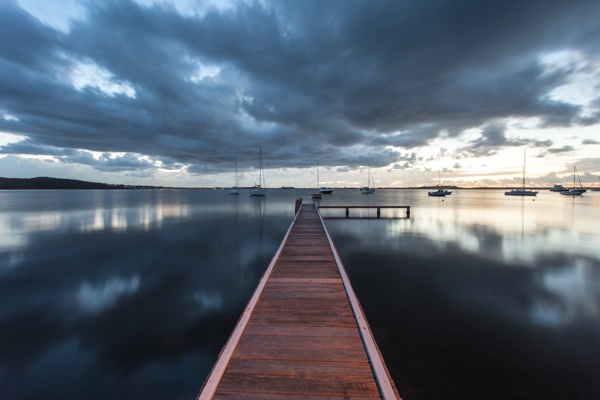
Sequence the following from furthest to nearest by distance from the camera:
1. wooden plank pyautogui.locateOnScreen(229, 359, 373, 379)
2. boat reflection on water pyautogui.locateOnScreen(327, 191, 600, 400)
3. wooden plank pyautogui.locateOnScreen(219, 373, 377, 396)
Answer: boat reflection on water pyautogui.locateOnScreen(327, 191, 600, 400), wooden plank pyautogui.locateOnScreen(229, 359, 373, 379), wooden plank pyautogui.locateOnScreen(219, 373, 377, 396)

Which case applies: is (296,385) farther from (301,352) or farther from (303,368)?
(301,352)

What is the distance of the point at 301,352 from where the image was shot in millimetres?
3965

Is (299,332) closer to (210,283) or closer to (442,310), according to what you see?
(442,310)

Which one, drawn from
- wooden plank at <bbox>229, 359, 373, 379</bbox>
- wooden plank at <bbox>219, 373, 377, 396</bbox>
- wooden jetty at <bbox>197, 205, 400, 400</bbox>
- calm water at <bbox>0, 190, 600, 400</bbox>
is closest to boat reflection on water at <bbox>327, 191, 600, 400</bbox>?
calm water at <bbox>0, 190, 600, 400</bbox>

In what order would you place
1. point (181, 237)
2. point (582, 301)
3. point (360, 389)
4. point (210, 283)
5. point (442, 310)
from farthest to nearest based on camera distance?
point (181, 237)
point (210, 283)
point (582, 301)
point (442, 310)
point (360, 389)

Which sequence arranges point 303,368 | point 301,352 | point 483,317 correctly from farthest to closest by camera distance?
point 483,317
point 301,352
point 303,368

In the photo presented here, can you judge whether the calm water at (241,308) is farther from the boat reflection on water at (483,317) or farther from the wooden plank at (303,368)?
the wooden plank at (303,368)

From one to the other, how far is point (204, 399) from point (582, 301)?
1264 centimetres

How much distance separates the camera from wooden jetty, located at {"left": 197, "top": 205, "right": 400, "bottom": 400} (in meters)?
3.22

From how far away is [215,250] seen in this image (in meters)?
16.5

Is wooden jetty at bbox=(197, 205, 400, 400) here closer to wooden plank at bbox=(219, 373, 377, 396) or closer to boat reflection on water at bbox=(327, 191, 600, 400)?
wooden plank at bbox=(219, 373, 377, 396)

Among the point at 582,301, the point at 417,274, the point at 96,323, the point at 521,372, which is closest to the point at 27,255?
the point at 96,323

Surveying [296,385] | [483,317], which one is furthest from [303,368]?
[483,317]

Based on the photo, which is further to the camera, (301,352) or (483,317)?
(483,317)
